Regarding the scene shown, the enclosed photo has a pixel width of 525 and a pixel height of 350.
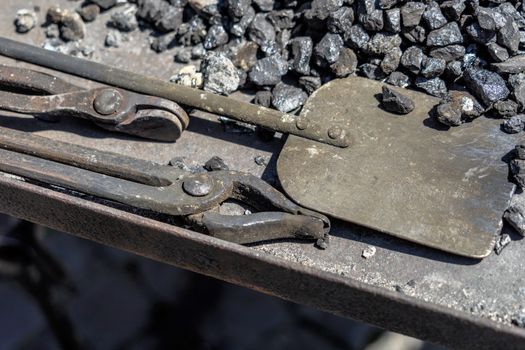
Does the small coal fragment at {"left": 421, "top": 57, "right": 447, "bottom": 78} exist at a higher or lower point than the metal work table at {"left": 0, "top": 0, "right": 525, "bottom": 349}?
higher

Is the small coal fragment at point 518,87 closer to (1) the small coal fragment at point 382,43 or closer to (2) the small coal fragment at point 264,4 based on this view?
(1) the small coal fragment at point 382,43

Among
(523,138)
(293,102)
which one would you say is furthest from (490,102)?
(293,102)

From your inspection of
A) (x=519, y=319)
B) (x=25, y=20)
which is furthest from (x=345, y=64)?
(x=25, y=20)

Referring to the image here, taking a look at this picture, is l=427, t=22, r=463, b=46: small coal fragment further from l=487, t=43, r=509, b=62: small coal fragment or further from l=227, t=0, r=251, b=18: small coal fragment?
l=227, t=0, r=251, b=18: small coal fragment

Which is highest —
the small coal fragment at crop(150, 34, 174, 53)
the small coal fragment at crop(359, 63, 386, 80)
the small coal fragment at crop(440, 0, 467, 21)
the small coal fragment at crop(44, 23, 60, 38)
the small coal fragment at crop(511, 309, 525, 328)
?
the small coal fragment at crop(440, 0, 467, 21)

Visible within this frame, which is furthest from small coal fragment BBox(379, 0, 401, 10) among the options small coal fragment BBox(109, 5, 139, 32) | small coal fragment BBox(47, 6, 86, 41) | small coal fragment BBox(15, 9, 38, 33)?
small coal fragment BBox(15, 9, 38, 33)

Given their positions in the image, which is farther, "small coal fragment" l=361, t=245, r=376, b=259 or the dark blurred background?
the dark blurred background
